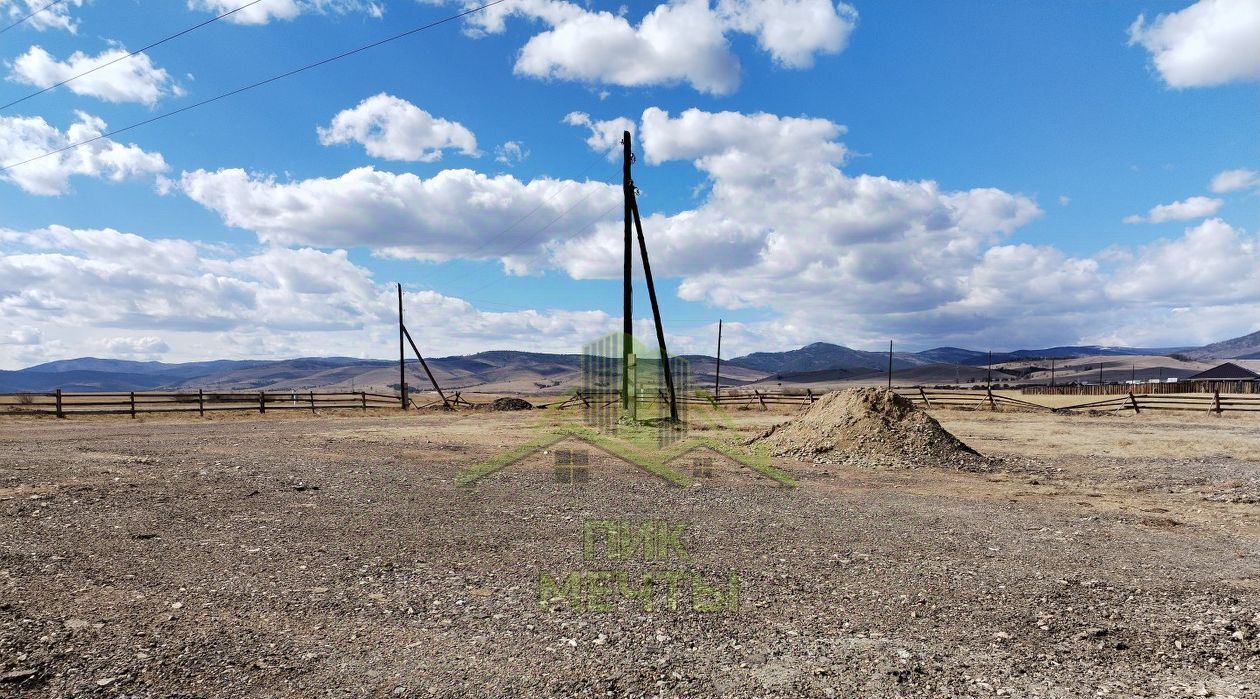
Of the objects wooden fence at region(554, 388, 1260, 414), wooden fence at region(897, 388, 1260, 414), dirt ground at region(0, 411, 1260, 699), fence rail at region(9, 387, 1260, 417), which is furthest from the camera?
wooden fence at region(897, 388, 1260, 414)

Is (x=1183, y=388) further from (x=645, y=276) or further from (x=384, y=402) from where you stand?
(x=384, y=402)

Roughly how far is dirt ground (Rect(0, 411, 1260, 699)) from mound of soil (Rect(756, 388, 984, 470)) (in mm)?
2765

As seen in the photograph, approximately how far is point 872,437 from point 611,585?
13.6 meters

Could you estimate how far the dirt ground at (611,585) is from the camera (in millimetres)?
4922

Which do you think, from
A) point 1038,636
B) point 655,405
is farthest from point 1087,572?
point 655,405

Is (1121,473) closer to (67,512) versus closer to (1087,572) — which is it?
(1087,572)

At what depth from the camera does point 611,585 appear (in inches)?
276

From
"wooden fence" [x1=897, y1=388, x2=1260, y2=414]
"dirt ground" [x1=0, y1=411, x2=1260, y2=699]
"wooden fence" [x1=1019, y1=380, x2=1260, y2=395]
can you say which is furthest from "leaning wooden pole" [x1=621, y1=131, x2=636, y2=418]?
"wooden fence" [x1=1019, y1=380, x2=1260, y2=395]

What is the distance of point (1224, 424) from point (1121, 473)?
65.6 feet

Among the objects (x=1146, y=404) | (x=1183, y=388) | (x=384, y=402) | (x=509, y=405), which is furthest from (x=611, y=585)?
(x=1183, y=388)

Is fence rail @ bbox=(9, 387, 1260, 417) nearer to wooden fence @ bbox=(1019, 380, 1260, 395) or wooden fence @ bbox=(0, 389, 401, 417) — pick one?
wooden fence @ bbox=(0, 389, 401, 417)

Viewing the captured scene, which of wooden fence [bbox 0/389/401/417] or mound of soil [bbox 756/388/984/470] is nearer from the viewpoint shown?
mound of soil [bbox 756/388/984/470]

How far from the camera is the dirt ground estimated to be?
194 inches

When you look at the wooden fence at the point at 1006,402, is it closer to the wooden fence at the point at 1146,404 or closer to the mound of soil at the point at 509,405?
the wooden fence at the point at 1146,404
